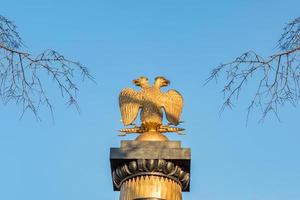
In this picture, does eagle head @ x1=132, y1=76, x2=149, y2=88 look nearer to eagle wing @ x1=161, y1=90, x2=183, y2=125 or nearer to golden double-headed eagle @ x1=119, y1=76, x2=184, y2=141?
golden double-headed eagle @ x1=119, y1=76, x2=184, y2=141

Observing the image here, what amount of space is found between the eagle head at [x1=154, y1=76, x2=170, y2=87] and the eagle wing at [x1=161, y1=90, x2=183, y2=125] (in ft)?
1.07

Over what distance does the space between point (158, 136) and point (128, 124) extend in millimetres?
866

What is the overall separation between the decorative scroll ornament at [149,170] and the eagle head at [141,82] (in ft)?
7.91

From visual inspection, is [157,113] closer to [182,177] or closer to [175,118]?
[175,118]

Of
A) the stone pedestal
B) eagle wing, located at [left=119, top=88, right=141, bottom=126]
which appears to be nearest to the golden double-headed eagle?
eagle wing, located at [left=119, top=88, right=141, bottom=126]

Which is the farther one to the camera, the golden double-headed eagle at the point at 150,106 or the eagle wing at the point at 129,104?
the eagle wing at the point at 129,104

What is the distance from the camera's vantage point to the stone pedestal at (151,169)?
47.9 ft

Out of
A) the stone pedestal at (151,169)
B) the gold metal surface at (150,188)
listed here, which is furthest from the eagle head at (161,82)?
the gold metal surface at (150,188)

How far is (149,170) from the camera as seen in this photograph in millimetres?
14758

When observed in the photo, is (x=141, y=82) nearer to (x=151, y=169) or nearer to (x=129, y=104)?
(x=129, y=104)

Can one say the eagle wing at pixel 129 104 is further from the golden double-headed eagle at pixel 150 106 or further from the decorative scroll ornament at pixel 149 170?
the decorative scroll ornament at pixel 149 170

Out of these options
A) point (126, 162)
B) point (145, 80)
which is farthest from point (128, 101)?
point (126, 162)

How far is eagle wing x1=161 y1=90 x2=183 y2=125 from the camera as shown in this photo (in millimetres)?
16062

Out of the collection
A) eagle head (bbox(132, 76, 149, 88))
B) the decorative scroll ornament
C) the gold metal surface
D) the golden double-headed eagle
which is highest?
eagle head (bbox(132, 76, 149, 88))
